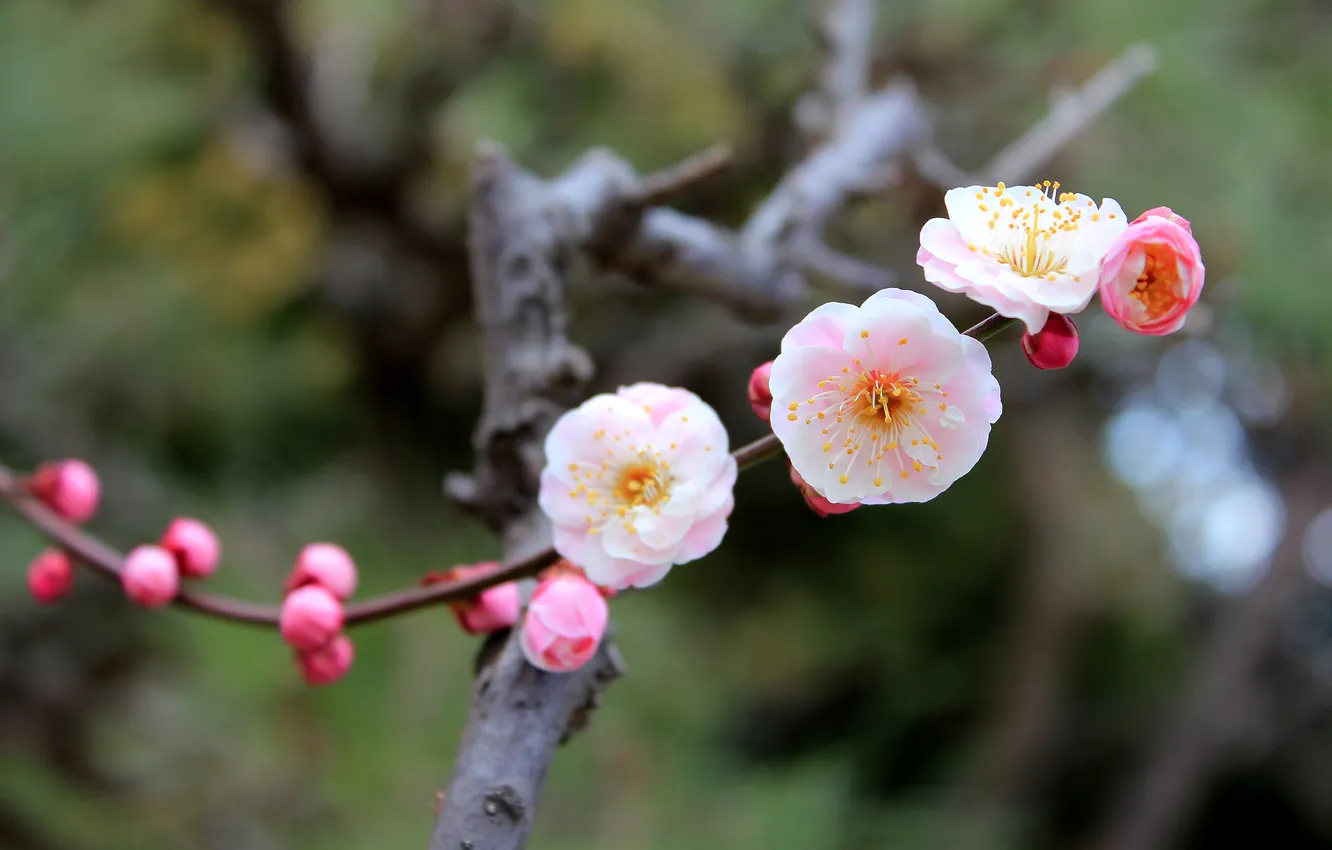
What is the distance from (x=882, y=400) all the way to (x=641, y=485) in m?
0.07

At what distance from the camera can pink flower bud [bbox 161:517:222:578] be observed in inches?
13.9

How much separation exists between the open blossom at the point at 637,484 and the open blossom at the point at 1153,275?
0.33 feet

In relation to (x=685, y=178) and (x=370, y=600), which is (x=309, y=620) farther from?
(x=685, y=178)

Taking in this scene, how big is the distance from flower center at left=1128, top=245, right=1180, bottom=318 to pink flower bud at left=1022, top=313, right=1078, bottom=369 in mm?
15

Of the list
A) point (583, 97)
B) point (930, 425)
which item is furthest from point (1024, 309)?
point (583, 97)

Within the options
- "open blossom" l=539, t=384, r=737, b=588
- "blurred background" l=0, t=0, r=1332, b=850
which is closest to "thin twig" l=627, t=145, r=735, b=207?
"open blossom" l=539, t=384, r=737, b=588

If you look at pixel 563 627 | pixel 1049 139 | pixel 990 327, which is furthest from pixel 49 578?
pixel 1049 139

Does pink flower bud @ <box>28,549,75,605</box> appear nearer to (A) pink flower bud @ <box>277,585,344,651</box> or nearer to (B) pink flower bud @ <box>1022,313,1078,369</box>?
(A) pink flower bud @ <box>277,585,344,651</box>

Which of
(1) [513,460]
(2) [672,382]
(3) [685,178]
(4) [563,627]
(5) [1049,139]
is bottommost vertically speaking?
(4) [563,627]

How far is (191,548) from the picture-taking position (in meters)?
0.35

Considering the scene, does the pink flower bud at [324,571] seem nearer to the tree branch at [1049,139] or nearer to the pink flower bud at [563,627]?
the pink flower bud at [563,627]

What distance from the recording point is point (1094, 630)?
1744 millimetres

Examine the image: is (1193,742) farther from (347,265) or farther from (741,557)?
(347,265)

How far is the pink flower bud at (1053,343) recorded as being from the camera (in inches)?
9.1
